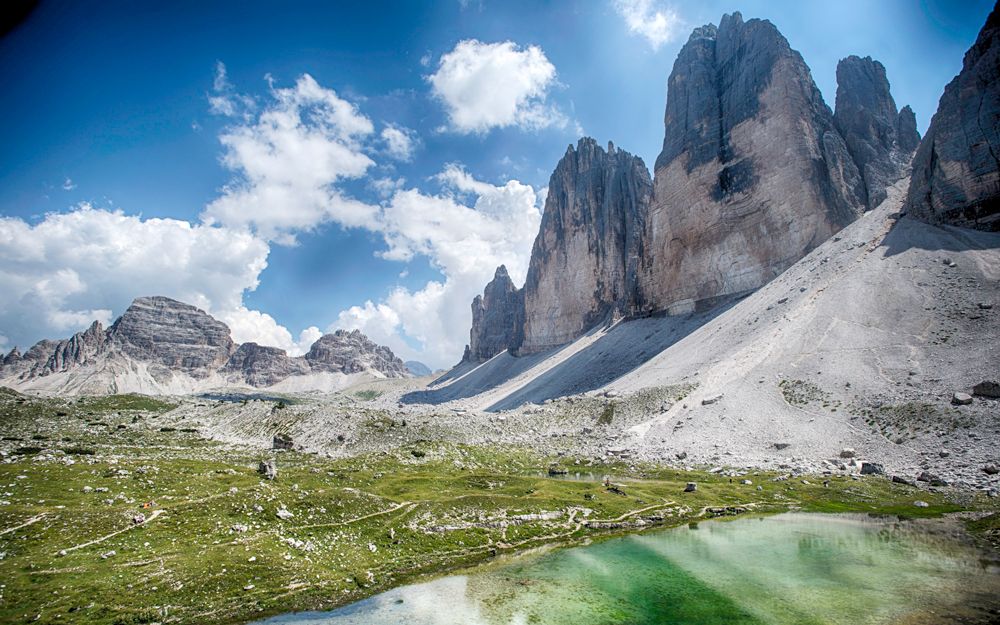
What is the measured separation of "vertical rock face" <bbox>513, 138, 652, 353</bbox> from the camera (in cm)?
16912

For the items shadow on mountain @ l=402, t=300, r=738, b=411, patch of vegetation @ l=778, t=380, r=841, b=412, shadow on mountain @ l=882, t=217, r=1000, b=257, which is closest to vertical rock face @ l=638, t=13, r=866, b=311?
shadow on mountain @ l=402, t=300, r=738, b=411

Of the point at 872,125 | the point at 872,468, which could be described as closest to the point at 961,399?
the point at 872,468

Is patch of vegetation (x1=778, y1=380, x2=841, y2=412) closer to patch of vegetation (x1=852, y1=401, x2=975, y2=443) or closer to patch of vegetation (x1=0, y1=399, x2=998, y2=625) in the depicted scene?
patch of vegetation (x1=852, y1=401, x2=975, y2=443)

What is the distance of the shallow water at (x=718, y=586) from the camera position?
1595cm

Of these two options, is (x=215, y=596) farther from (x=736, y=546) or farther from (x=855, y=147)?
(x=855, y=147)

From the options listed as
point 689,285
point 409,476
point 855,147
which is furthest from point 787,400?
point 855,147

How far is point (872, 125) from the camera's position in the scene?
112m

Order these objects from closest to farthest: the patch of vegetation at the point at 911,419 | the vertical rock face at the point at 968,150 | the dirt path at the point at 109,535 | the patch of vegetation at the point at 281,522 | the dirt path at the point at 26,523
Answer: the patch of vegetation at the point at 281,522
the dirt path at the point at 109,535
the dirt path at the point at 26,523
the patch of vegetation at the point at 911,419
the vertical rock face at the point at 968,150

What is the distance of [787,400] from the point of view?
53.6m

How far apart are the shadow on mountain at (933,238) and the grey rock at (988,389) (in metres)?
33.8

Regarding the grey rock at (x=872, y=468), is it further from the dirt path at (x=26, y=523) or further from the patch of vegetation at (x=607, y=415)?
the dirt path at (x=26, y=523)

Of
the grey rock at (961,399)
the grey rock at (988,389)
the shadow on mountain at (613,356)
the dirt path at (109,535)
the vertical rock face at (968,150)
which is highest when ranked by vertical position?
the vertical rock face at (968,150)

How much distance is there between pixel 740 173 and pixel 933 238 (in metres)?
45.2

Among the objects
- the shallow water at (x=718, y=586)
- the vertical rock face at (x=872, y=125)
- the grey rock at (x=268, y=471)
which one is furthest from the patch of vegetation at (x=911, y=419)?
the vertical rock face at (x=872, y=125)
